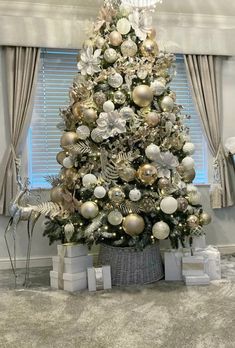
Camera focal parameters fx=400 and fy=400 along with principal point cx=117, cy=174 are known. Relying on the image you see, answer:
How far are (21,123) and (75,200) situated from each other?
43.3 inches

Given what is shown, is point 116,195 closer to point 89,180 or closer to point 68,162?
point 89,180

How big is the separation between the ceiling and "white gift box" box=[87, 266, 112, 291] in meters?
2.38

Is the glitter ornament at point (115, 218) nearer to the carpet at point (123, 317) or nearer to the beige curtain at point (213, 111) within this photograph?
the carpet at point (123, 317)

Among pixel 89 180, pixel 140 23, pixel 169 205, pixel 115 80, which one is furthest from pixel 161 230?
pixel 140 23

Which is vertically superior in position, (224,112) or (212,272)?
(224,112)

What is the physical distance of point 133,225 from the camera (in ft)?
9.27

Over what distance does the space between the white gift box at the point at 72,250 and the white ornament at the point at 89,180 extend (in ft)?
1.50

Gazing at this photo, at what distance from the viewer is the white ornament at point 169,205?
113 inches

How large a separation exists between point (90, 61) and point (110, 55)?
160mm

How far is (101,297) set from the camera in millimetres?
2746

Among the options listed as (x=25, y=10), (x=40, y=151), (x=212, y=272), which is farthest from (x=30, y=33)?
(x=212, y=272)

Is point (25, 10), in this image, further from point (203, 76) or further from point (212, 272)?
point (212, 272)

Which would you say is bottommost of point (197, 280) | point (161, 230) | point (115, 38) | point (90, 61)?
point (197, 280)

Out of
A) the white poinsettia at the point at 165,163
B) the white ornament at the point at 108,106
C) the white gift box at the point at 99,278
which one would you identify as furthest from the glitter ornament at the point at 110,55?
the white gift box at the point at 99,278
